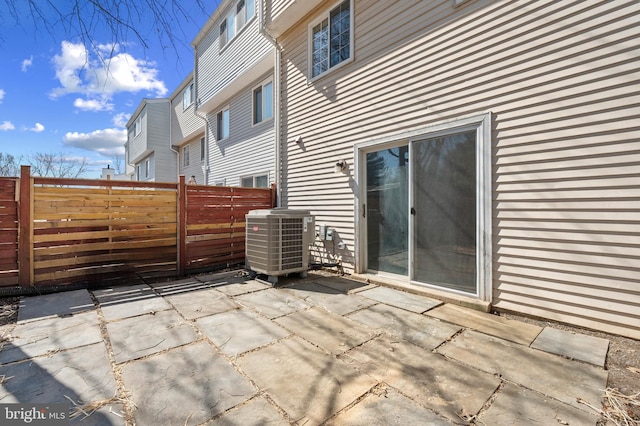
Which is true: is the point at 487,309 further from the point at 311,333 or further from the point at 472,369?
the point at 311,333

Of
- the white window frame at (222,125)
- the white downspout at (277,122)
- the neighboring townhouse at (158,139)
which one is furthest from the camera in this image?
the neighboring townhouse at (158,139)

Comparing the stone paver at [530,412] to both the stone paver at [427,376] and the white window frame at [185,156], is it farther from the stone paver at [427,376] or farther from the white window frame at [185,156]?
the white window frame at [185,156]

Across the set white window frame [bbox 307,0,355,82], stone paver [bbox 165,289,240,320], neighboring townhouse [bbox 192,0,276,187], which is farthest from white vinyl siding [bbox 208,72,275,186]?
stone paver [bbox 165,289,240,320]

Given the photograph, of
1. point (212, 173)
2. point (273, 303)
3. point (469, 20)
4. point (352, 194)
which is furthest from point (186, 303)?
point (212, 173)

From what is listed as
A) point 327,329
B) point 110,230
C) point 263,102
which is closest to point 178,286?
point 110,230

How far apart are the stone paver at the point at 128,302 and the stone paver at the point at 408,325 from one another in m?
2.36

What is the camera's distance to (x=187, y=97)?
12.5 meters

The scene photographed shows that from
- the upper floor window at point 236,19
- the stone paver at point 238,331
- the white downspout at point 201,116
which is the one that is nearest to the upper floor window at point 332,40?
the upper floor window at point 236,19

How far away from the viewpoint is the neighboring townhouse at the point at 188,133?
11.6 metres

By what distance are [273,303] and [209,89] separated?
8469 mm

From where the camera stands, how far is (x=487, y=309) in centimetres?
318

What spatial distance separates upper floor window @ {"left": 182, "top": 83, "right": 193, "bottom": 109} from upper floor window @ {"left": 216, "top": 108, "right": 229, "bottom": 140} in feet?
9.93

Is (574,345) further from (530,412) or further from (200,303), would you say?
(200,303)

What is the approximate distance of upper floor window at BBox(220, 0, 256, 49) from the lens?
7664mm
